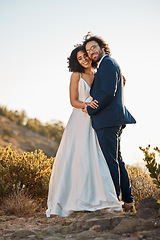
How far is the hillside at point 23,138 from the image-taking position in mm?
15421

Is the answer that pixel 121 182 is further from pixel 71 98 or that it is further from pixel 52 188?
pixel 71 98

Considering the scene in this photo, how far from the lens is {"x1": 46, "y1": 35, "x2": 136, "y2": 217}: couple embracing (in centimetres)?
378

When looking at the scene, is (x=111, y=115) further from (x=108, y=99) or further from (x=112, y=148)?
(x=112, y=148)

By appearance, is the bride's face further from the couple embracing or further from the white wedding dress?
the white wedding dress

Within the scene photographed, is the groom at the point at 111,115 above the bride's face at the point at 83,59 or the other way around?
the other way around

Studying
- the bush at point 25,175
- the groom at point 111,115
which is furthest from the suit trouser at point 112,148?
the bush at point 25,175

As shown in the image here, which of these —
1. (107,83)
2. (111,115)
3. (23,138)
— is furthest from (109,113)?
(23,138)

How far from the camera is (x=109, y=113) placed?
3.83m

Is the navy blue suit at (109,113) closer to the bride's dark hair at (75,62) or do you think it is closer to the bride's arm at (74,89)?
the bride's arm at (74,89)

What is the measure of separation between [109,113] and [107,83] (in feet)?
1.24

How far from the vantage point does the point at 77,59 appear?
14.2ft

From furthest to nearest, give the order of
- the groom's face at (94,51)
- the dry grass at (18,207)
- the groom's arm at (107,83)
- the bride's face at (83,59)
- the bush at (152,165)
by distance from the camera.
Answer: the dry grass at (18,207), the bride's face at (83,59), the groom's face at (94,51), the groom's arm at (107,83), the bush at (152,165)

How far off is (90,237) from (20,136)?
15115 mm

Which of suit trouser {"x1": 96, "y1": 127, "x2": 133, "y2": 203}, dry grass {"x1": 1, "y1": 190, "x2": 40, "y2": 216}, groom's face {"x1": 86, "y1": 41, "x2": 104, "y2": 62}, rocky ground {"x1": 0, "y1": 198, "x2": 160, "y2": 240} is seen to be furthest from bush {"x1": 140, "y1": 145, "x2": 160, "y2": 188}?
dry grass {"x1": 1, "y1": 190, "x2": 40, "y2": 216}
